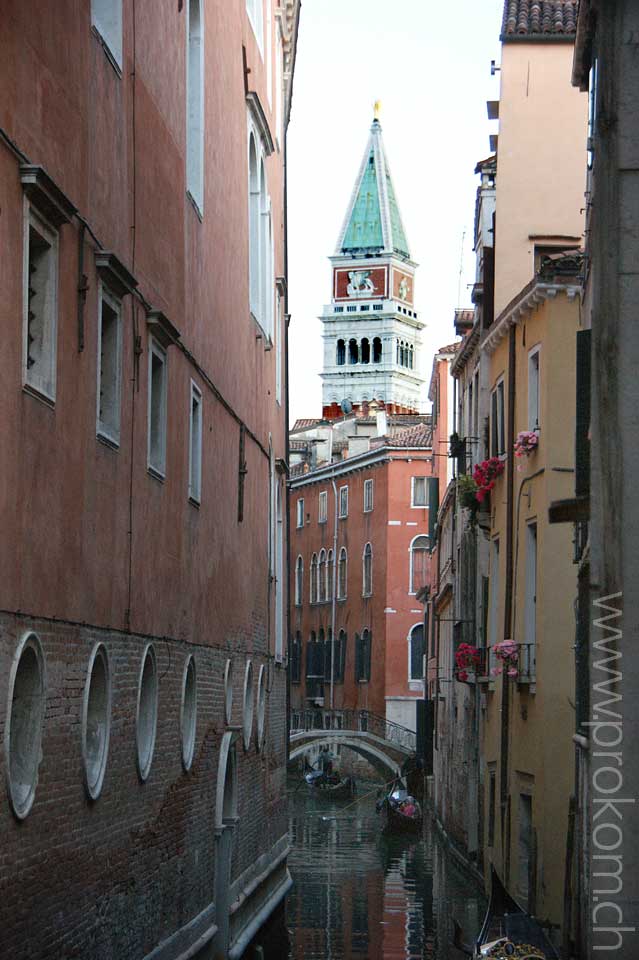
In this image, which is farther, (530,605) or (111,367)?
(530,605)

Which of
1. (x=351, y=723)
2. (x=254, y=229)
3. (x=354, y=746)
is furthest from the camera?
(x=351, y=723)

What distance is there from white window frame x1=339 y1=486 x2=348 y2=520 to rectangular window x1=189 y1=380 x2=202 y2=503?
47.3m

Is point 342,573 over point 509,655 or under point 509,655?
over

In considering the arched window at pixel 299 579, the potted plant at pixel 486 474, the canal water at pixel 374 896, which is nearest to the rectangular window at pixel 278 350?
the potted plant at pixel 486 474

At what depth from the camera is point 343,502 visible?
212ft

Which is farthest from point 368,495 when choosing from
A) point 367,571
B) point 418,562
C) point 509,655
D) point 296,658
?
→ point 509,655

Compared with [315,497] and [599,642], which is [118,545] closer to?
[599,642]

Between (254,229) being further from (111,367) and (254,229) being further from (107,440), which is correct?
(107,440)

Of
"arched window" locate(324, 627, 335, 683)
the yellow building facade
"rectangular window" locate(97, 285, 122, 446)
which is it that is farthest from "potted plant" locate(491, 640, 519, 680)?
"arched window" locate(324, 627, 335, 683)

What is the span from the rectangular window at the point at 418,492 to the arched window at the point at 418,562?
1.19m

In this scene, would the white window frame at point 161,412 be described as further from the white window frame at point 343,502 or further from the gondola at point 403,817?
the white window frame at point 343,502

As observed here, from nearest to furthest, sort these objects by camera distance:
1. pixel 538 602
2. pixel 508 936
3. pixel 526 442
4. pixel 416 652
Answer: pixel 508 936
pixel 538 602
pixel 526 442
pixel 416 652

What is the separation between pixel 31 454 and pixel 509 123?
15.3 m

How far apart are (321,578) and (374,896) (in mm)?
39204
